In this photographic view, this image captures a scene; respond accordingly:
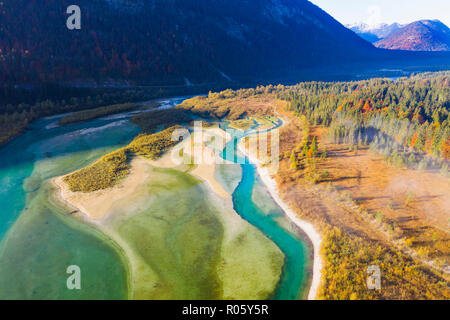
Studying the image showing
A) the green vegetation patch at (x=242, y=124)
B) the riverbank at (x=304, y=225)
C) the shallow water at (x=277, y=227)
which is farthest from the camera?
the green vegetation patch at (x=242, y=124)

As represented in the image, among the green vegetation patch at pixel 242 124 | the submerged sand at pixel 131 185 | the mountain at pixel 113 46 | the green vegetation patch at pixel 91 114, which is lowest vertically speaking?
the submerged sand at pixel 131 185

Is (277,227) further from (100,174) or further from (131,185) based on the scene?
(100,174)

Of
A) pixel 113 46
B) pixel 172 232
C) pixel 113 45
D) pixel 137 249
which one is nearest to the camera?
pixel 137 249

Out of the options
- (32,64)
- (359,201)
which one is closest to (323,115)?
(359,201)

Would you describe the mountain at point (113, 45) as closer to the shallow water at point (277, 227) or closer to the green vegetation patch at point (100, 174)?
the green vegetation patch at point (100, 174)

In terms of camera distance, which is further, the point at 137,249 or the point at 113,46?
the point at 113,46

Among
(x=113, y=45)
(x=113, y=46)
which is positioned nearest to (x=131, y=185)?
(x=113, y=46)

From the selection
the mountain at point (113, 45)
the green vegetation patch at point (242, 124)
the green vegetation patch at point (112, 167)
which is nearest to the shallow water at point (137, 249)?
the green vegetation patch at point (112, 167)

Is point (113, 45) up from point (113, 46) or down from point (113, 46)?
up
